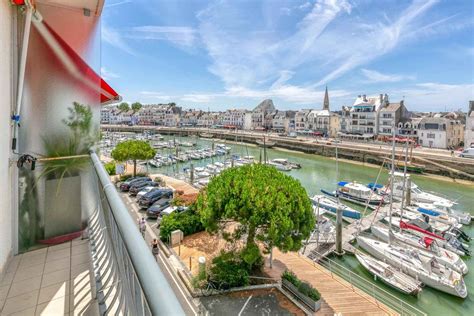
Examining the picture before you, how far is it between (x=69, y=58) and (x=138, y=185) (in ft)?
45.4

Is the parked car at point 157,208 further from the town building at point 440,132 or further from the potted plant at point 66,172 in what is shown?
the town building at point 440,132

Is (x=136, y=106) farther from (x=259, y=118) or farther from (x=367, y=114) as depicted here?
(x=367, y=114)

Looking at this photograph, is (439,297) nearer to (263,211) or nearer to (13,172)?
(263,211)

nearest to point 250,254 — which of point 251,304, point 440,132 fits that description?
point 251,304

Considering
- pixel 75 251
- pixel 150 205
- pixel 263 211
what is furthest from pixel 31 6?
pixel 150 205

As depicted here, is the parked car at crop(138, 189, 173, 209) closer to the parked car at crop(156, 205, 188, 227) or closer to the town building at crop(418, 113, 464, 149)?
the parked car at crop(156, 205, 188, 227)

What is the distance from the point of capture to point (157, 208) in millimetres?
12258

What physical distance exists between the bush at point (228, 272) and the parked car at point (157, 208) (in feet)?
17.9

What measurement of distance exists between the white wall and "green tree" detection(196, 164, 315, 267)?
5.01m

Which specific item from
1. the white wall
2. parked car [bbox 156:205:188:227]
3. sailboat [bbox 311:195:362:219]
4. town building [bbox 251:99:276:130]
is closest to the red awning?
the white wall

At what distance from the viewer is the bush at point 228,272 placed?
6910mm

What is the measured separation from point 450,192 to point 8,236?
25705mm

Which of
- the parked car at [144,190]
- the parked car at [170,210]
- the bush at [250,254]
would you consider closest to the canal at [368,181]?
the bush at [250,254]

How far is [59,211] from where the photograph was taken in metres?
2.80
